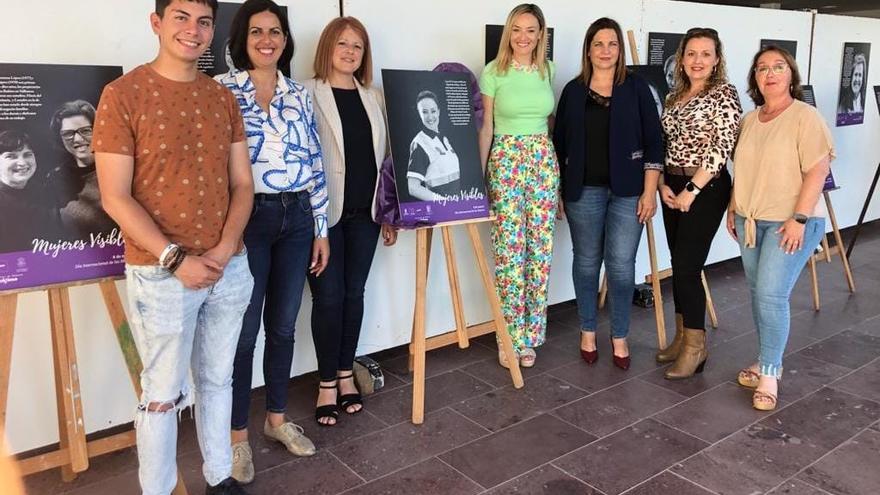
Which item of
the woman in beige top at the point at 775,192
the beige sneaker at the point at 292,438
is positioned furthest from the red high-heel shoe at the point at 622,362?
the beige sneaker at the point at 292,438

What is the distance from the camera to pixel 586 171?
126 inches

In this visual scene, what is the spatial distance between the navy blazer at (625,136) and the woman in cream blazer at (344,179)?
0.94m

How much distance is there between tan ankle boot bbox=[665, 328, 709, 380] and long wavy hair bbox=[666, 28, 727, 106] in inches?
43.4

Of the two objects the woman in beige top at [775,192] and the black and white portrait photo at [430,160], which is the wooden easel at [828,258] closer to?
the woman in beige top at [775,192]

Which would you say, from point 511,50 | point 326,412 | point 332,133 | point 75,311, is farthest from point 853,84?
point 75,311

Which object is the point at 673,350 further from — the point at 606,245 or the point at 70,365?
the point at 70,365

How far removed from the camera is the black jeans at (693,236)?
309 centimetres

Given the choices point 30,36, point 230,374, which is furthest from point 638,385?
point 30,36

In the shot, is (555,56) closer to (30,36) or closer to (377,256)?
(377,256)

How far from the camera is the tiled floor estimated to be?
2.42m

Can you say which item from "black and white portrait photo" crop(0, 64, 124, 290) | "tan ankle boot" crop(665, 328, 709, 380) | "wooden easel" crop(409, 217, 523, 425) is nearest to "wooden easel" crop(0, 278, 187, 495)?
"black and white portrait photo" crop(0, 64, 124, 290)

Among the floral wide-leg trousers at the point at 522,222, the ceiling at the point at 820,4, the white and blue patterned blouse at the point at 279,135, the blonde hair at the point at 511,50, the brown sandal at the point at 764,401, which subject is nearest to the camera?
the white and blue patterned blouse at the point at 279,135

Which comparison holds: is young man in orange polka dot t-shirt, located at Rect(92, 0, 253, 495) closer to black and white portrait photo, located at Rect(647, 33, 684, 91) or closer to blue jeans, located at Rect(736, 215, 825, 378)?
blue jeans, located at Rect(736, 215, 825, 378)

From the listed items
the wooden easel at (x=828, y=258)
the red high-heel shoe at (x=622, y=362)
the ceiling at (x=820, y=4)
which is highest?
the ceiling at (x=820, y=4)
